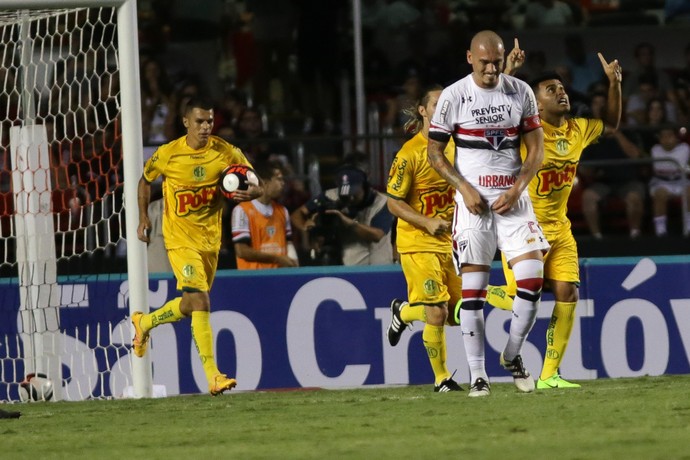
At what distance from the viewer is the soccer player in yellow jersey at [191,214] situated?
946cm

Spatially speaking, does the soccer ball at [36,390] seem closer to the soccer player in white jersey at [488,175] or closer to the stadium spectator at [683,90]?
the soccer player in white jersey at [488,175]

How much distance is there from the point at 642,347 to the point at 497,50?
4.10 m

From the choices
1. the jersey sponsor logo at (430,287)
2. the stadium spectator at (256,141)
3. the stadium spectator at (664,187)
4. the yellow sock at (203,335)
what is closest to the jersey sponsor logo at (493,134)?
the jersey sponsor logo at (430,287)

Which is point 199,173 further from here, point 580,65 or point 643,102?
point 580,65

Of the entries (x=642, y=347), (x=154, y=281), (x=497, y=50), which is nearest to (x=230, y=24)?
(x=154, y=281)

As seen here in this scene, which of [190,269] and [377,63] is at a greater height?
[377,63]

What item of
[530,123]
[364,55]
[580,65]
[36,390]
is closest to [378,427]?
[530,123]

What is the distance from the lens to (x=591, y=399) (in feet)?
24.8

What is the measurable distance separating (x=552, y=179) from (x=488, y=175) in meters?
1.30

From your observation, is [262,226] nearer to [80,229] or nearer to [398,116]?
[80,229]

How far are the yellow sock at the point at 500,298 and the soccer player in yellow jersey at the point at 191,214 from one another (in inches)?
74.4

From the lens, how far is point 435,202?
9141 millimetres

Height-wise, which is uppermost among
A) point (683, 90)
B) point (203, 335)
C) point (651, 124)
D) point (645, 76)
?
point (645, 76)

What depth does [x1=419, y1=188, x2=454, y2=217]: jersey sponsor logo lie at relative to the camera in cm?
912
